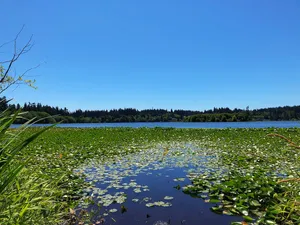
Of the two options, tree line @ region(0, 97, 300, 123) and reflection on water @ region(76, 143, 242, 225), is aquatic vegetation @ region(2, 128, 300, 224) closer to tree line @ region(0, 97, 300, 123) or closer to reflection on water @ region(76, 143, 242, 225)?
reflection on water @ region(76, 143, 242, 225)

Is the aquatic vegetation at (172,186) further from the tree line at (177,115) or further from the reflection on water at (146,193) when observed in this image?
the tree line at (177,115)

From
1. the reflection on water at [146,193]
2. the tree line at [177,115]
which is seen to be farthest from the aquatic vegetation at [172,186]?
the tree line at [177,115]

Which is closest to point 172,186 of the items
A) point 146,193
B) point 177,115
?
point 146,193

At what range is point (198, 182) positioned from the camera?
6.79 metres

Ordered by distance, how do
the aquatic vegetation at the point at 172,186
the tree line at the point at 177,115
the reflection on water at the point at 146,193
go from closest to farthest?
the aquatic vegetation at the point at 172,186, the reflection on water at the point at 146,193, the tree line at the point at 177,115

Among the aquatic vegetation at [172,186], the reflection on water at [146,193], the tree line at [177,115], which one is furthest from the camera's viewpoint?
the tree line at [177,115]

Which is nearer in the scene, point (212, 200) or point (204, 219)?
point (204, 219)

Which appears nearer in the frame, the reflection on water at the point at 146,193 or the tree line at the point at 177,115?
the reflection on water at the point at 146,193

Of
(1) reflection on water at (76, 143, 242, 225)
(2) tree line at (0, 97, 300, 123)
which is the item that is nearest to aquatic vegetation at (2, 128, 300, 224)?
(1) reflection on water at (76, 143, 242, 225)

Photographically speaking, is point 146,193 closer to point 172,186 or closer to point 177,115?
point 172,186

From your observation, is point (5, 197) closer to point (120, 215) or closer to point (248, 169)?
point (120, 215)

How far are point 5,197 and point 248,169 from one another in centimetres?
776

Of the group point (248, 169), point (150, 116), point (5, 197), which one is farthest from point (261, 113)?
point (5, 197)

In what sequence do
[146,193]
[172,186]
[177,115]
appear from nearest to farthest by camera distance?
[146,193] → [172,186] → [177,115]
